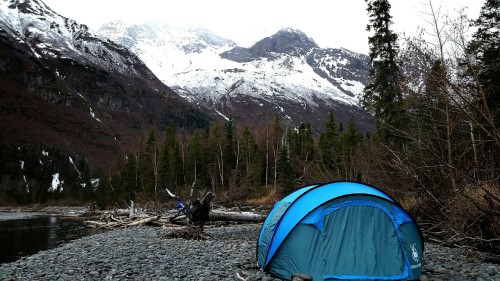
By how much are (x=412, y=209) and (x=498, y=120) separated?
5011 mm

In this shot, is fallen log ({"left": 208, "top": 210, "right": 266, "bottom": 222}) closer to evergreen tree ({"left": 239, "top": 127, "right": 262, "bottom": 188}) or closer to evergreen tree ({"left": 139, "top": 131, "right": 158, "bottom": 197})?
evergreen tree ({"left": 239, "top": 127, "right": 262, "bottom": 188})

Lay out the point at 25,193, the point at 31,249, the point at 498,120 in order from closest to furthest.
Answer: the point at 498,120 → the point at 31,249 → the point at 25,193

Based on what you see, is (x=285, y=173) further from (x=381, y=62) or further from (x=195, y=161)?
(x=381, y=62)

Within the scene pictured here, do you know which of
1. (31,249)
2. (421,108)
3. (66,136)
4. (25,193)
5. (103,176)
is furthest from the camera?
(66,136)

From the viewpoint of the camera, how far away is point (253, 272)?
10578mm

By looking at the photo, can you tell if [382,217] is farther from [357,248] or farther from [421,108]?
[421,108]

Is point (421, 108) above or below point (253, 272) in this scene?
above

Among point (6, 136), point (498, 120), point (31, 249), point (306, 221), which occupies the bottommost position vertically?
point (31, 249)

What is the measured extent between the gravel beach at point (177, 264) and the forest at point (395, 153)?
0.82 m

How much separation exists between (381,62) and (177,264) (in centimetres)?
2197

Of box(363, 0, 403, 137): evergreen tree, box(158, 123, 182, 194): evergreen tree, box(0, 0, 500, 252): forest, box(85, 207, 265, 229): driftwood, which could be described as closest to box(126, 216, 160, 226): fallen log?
box(85, 207, 265, 229): driftwood

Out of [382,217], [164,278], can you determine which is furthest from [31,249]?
[382,217]

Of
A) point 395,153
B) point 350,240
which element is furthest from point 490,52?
point 350,240

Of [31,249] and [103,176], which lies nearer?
[31,249]
